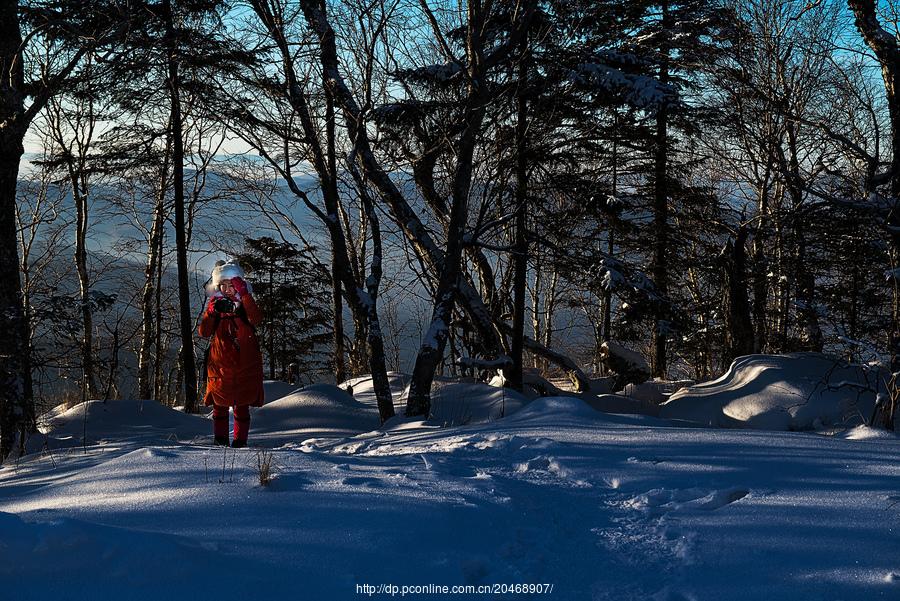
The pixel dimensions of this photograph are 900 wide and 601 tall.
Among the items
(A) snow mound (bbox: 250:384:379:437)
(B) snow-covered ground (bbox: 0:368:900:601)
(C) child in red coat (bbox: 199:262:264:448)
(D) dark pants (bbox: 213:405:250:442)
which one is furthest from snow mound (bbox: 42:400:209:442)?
(B) snow-covered ground (bbox: 0:368:900:601)

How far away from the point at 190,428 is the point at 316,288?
14.1 meters

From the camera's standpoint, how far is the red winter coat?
550 centimetres

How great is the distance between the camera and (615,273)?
10.3 meters

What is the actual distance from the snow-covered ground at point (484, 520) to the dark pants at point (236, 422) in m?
1.24

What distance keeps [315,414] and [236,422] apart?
1928 mm

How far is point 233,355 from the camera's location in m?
5.56

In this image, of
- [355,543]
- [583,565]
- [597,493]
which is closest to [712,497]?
[597,493]

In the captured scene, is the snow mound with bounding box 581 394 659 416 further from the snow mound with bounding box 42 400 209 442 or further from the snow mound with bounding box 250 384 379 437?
the snow mound with bounding box 42 400 209 442

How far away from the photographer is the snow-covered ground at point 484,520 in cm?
214

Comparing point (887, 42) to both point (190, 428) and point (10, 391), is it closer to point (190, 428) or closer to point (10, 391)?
point (190, 428)

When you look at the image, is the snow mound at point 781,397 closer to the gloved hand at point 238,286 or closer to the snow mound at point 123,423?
the gloved hand at point 238,286

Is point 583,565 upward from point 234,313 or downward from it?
downward

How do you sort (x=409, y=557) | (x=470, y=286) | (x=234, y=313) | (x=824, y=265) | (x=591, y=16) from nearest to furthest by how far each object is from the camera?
(x=409, y=557), (x=234, y=313), (x=591, y=16), (x=470, y=286), (x=824, y=265)

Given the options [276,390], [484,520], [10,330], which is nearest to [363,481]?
[484,520]
